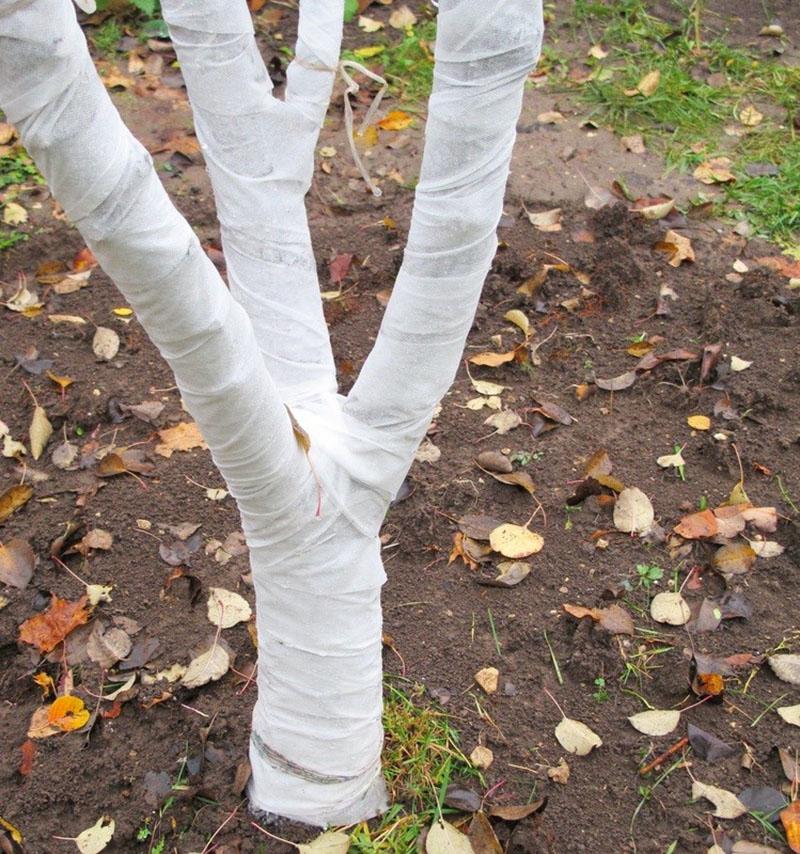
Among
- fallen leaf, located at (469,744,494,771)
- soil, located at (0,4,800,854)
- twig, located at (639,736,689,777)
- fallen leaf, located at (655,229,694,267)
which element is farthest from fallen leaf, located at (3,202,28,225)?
twig, located at (639,736,689,777)

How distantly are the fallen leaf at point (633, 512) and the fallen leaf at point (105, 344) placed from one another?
1.56 metres

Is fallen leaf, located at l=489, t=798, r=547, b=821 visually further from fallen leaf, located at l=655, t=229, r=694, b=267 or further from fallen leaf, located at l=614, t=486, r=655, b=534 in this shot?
fallen leaf, located at l=655, t=229, r=694, b=267

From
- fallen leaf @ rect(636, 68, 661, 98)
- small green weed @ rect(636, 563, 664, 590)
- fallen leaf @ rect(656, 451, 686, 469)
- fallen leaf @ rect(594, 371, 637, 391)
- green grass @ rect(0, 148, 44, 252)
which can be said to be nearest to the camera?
small green weed @ rect(636, 563, 664, 590)

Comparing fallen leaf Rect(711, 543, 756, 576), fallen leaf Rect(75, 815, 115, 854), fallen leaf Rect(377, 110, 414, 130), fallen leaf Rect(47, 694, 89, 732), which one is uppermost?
fallen leaf Rect(377, 110, 414, 130)

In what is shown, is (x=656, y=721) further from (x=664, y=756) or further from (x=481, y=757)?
(x=481, y=757)

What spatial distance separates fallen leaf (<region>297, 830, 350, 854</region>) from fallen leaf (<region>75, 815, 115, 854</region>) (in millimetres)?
367

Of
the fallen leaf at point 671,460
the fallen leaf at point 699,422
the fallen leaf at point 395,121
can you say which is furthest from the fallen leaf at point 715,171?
the fallen leaf at point 671,460

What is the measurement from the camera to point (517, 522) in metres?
2.50

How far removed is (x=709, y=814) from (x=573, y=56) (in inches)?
141

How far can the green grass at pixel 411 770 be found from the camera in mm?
1886

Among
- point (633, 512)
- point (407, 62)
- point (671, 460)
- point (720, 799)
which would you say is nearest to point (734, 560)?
point (633, 512)

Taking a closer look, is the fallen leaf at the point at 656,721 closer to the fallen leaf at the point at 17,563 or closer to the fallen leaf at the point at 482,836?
the fallen leaf at the point at 482,836

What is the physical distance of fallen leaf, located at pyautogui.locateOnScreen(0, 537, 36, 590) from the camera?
7.76ft

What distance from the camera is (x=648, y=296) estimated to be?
3.23 meters
